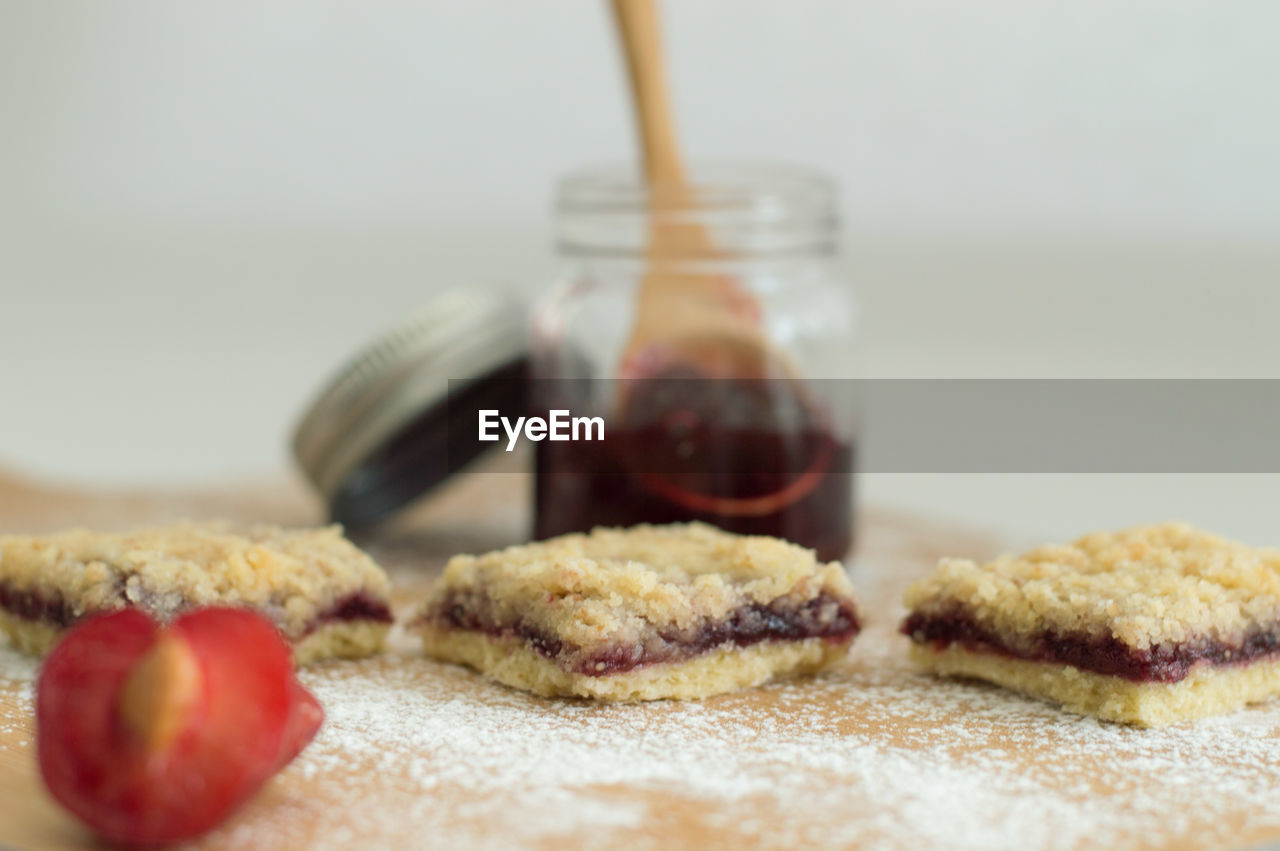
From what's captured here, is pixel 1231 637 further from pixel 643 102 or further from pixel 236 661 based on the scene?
pixel 643 102

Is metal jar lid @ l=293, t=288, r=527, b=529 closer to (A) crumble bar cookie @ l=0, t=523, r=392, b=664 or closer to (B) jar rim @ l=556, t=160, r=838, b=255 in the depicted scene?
(B) jar rim @ l=556, t=160, r=838, b=255

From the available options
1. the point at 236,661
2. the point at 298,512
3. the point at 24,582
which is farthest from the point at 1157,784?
the point at 298,512

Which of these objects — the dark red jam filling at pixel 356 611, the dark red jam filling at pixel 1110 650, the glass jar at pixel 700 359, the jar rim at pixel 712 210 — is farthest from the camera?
the jar rim at pixel 712 210

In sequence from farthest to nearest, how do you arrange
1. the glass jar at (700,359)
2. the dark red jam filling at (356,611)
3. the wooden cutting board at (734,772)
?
the glass jar at (700,359), the dark red jam filling at (356,611), the wooden cutting board at (734,772)

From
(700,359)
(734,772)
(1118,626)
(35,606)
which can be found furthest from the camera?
(700,359)

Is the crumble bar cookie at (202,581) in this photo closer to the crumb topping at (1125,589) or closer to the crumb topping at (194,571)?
the crumb topping at (194,571)

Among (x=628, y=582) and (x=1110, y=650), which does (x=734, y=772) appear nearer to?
(x=628, y=582)

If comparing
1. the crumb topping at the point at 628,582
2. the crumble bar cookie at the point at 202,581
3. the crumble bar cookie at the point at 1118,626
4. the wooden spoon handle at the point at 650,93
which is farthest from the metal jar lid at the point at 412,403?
the crumble bar cookie at the point at 1118,626

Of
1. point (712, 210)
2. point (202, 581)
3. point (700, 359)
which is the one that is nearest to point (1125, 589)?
point (700, 359)

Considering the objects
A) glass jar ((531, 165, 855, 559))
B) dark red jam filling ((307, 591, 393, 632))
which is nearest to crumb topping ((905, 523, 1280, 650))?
glass jar ((531, 165, 855, 559))
